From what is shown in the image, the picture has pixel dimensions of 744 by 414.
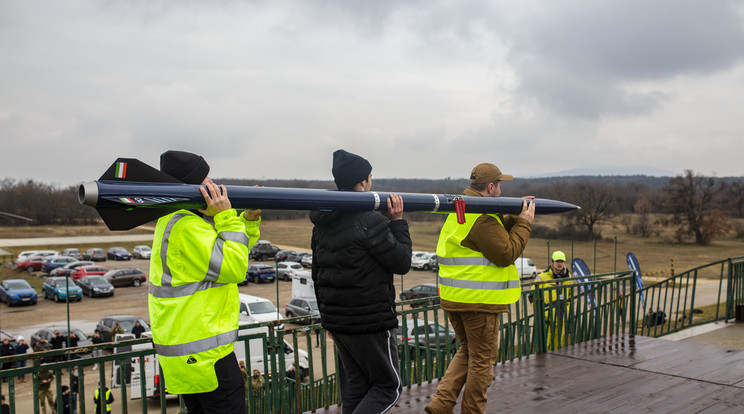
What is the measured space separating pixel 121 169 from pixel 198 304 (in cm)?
90

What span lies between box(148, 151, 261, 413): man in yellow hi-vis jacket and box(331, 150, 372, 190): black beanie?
0.83 meters

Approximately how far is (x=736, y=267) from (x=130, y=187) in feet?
35.7

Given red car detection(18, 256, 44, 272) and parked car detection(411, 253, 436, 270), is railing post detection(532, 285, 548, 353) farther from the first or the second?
red car detection(18, 256, 44, 272)

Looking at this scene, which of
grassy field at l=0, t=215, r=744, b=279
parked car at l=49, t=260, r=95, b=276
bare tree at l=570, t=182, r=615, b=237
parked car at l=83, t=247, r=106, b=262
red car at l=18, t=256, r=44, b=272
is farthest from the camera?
bare tree at l=570, t=182, r=615, b=237

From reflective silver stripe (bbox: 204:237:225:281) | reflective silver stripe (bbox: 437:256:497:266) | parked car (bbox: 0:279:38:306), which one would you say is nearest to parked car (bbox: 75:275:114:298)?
parked car (bbox: 0:279:38:306)

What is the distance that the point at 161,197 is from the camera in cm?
298

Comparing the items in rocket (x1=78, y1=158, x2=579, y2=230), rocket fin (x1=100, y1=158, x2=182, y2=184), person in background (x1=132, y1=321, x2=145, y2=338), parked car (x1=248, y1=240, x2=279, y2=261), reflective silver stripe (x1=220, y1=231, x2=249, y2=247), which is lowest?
parked car (x1=248, y1=240, x2=279, y2=261)

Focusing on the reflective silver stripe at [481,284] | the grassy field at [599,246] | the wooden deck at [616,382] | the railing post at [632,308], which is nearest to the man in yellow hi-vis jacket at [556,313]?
the wooden deck at [616,382]

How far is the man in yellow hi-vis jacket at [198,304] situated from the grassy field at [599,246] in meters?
37.1

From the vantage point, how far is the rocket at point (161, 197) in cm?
295

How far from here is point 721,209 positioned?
67.6 metres

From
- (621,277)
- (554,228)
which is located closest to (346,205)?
(621,277)

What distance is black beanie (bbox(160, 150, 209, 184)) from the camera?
3.15 metres

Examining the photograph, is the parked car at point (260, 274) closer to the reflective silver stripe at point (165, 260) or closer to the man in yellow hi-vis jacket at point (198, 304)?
the man in yellow hi-vis jacket at point (198, 304)
